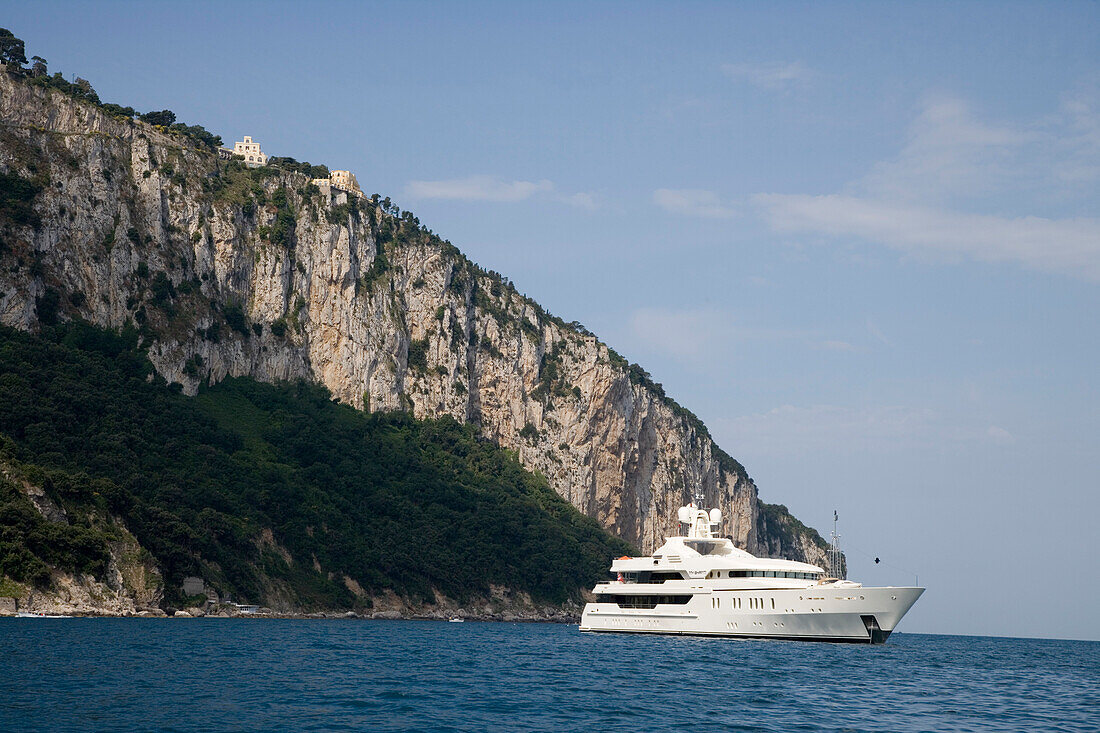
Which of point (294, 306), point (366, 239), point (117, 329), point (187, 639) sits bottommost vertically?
point (187, 639)

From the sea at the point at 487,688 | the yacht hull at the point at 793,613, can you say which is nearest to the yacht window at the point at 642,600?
the yacht hull at the point at 793,613

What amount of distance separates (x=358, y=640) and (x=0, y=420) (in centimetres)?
5897

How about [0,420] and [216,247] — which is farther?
[216,247]

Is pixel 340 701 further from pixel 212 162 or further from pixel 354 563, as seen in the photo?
pixel 212 162

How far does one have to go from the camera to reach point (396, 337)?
623 feet

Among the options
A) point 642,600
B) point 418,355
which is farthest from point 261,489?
point 642,600

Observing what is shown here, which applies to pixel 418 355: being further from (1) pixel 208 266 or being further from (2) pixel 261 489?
(2) pixel 261 489

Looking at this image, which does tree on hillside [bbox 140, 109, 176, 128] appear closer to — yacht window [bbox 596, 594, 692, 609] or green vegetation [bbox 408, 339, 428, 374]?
green vegetation [bbox 408, 339, 428, 374]

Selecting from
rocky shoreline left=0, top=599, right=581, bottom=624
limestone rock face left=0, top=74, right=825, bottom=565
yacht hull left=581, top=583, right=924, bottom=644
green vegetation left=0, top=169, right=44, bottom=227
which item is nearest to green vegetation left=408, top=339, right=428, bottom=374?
limestone rock face left=0, top=74, right=825, bottom=565

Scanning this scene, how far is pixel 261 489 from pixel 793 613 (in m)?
79.9

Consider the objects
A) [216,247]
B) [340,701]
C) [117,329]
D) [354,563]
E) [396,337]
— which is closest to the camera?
[340,701]

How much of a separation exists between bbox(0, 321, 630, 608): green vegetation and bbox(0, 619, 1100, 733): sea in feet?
120

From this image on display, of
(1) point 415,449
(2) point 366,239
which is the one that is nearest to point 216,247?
(2) point 366,239

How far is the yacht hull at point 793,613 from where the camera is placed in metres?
73.3
